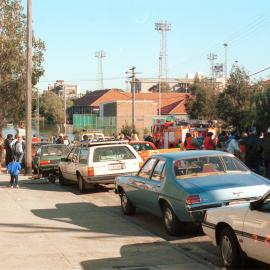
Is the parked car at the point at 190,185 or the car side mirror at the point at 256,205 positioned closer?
the car side mirror at the point at 256,205

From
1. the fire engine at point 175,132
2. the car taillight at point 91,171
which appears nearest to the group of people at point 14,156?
the car taillight at point 91,171

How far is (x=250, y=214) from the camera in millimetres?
6621

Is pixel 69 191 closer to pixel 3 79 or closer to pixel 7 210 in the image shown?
pixel 7 210

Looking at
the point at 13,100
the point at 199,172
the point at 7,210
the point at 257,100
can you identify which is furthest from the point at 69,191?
the point at 257,100

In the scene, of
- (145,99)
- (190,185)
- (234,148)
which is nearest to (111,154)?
(234,148)

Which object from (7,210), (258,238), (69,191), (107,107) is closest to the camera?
(258,238)

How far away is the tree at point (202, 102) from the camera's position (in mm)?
61156

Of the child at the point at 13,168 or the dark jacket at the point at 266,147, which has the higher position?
the dark jacket at the point at 266,147

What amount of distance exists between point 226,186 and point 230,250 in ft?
6.39

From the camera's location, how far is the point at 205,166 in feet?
32.1

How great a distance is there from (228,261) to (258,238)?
0.85 meters

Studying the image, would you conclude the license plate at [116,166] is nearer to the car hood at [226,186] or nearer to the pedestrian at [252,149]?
the pedestrian at [252,149]

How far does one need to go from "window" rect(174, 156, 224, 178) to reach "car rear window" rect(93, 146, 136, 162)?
596cm

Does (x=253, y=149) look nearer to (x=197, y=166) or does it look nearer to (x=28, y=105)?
(x=197, y=166)
